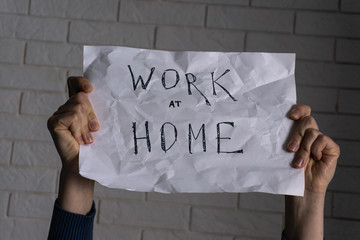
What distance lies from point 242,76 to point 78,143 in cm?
35

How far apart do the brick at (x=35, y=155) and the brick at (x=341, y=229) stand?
99 centimetres

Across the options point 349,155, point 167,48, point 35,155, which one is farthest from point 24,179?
point 349,155

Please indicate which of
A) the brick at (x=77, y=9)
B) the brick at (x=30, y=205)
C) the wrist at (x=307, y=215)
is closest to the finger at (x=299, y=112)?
the wrist at (x=307, y=215)

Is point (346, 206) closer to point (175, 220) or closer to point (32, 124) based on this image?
point (175, 220)

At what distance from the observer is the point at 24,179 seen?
1594mm

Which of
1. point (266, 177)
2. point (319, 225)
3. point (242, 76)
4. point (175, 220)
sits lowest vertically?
point (175, 220)

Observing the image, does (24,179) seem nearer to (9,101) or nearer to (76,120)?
(9,101)

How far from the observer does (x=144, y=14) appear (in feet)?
5.22

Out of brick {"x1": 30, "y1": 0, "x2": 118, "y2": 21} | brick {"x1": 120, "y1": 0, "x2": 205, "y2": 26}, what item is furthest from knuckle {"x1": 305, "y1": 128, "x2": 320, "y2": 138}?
brick {"x1": 30, "y1": 0, "x2": 118, "y2": 21}

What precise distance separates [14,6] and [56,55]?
241mm

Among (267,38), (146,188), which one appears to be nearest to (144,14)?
(267,38)

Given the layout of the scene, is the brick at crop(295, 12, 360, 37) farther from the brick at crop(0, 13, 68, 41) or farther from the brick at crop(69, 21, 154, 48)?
the brick at crop(0, 13, 68, 41)

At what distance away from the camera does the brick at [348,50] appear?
5.10ft

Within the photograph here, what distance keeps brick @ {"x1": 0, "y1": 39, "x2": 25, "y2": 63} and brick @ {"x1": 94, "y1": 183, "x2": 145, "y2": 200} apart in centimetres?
55
